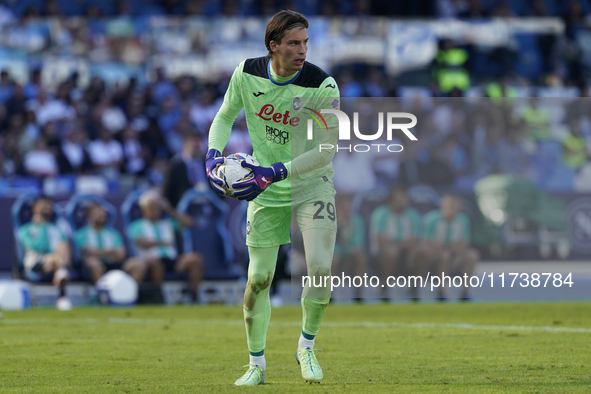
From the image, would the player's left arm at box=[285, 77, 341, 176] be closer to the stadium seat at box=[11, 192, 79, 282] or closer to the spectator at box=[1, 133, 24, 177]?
the stadium seat at box=[11, 192, 79, 282]

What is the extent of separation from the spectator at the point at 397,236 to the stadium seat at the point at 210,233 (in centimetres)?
231

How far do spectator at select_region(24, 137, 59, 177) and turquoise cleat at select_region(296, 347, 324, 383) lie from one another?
34.5 ft

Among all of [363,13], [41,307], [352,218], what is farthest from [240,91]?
[363,13]

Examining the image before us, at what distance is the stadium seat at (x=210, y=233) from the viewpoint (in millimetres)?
13867

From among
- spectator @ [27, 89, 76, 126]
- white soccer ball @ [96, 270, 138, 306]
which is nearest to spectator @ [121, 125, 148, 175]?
spectator @ [27, 89, 76, 126]

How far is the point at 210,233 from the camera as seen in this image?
14.0 meters

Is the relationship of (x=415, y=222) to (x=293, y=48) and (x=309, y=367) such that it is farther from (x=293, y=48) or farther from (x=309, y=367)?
(x=293, y=48)

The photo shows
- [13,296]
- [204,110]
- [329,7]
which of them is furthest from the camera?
[329,7]

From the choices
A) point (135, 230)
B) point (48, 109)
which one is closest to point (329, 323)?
point (135, 230)

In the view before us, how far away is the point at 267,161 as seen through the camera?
6148mm

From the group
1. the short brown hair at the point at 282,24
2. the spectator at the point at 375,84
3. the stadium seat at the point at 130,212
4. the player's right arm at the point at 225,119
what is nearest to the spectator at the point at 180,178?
the stadium seat at the point at 130,212

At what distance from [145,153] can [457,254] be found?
649cm

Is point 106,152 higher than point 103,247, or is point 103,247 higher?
point 106,152

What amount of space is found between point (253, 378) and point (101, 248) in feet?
26.7
